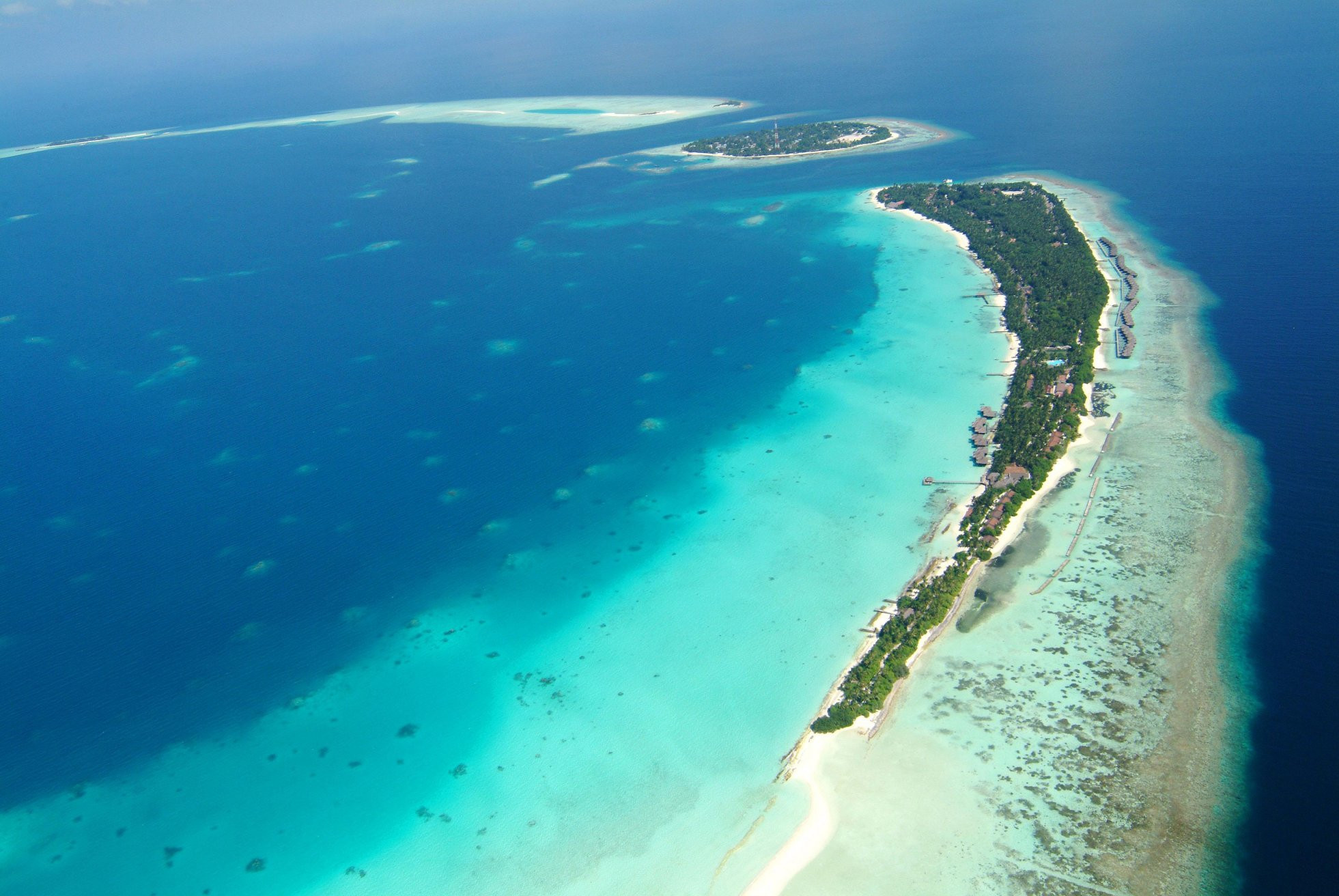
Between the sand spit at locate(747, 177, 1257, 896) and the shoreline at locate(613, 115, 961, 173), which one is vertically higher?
the shoreline at locate(613, 115, 961, 173)

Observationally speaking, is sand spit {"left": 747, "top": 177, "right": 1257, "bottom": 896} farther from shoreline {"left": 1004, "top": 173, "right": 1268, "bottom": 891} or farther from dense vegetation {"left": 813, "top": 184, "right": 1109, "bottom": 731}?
dense vegetation {"left": 813, "top": 184, "right": 1109, "bottom": 731}

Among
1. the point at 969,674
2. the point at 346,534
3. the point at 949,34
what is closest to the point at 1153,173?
the point at 969,674

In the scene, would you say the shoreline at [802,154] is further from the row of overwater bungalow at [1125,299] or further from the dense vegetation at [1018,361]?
the row of overwater bungalow at [1125,299]

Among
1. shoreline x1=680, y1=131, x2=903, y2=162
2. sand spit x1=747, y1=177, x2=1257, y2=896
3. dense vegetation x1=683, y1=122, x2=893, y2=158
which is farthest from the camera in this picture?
dense vegetation x1=683, y1=122, x2=893, y2=158

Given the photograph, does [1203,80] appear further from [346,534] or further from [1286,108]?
[346,534]

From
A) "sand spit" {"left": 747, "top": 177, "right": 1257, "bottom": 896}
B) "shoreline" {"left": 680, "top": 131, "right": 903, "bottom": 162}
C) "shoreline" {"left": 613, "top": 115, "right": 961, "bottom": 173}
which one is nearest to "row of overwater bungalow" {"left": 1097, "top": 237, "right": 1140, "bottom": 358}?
"sand spit" {"left": 747, "top": 177, "right": 1257, "bottom": 896}

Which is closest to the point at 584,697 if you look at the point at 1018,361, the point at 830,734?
the point at 830,734
